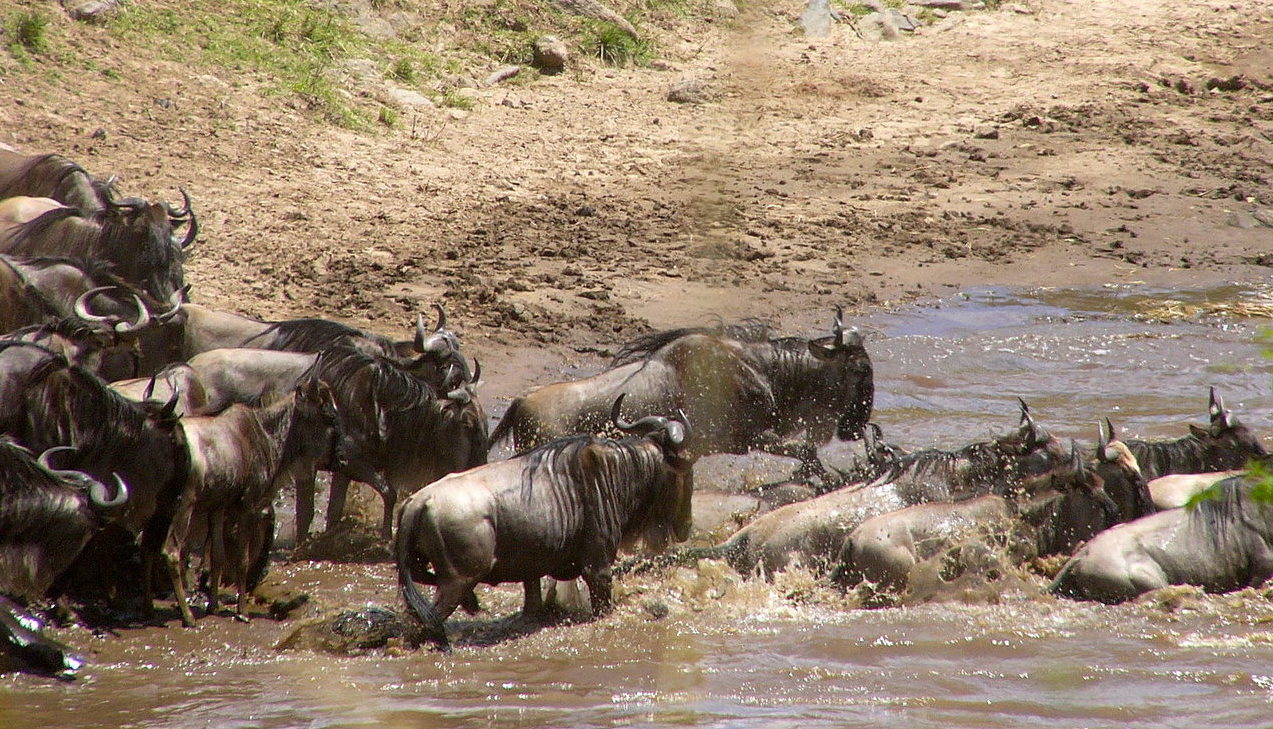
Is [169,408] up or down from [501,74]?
down

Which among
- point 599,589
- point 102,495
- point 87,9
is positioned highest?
point 87,9

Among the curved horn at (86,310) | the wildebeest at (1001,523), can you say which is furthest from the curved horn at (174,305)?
the wildebeest at (1001,523)

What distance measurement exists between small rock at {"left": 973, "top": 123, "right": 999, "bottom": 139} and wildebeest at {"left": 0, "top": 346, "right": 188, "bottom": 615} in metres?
11.9

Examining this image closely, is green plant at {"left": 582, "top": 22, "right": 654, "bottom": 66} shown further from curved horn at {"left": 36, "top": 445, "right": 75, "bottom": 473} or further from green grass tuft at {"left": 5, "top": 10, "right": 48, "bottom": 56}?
curved horn at {"left": 36, "top": 445, "right": 75, "bottom": 473}

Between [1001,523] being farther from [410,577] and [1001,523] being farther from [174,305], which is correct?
[174,305]

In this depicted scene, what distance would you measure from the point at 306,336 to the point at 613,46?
10031mm

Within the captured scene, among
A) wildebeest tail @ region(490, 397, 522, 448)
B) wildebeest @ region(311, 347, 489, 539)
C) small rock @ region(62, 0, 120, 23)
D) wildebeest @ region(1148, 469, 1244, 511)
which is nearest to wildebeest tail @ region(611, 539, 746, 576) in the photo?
wildebeest tail @ region(490, 397, 522, 448)

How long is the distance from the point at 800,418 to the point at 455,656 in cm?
348

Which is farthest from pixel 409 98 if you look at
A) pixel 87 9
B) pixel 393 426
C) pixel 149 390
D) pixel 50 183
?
pixel 149 390

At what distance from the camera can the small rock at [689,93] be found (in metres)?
16.6

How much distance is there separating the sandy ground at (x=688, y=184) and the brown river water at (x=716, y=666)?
3596mm

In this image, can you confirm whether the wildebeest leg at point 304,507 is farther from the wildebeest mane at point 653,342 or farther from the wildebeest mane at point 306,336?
the wildebeest mane at point 653,342

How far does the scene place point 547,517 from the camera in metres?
6.36

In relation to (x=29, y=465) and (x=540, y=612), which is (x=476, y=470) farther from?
(x=29, y=465)
